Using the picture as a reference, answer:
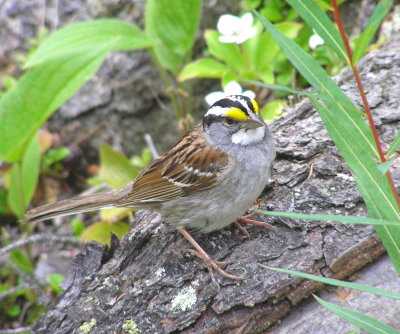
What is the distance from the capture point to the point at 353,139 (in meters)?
2.00

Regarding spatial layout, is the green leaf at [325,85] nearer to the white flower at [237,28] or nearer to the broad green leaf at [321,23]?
the broad green leaf at [321,23]

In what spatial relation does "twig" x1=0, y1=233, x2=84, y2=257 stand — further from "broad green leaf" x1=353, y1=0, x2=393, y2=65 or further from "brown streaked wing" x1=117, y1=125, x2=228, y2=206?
"broad green leaf" x1=353, y1=0, x2=393, y2=65

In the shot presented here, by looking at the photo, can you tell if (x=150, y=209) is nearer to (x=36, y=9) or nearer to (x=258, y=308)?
(x=258, y=308)

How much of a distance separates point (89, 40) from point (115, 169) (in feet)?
3.35

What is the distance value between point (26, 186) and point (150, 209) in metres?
1.51

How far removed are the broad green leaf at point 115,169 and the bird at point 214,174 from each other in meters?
0.78

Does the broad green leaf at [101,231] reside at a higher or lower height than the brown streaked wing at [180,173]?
lower

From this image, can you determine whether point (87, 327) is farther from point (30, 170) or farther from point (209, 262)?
point (30, 170)

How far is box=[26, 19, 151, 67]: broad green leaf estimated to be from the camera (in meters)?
4.00

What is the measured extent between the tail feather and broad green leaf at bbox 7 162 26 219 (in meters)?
0.85

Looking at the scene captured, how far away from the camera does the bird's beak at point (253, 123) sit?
9.61ft

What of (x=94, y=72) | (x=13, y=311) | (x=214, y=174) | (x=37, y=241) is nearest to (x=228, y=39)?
(x=94, y=72)

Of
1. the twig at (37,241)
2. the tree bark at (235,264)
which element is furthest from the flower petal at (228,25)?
the twig at (37,241)

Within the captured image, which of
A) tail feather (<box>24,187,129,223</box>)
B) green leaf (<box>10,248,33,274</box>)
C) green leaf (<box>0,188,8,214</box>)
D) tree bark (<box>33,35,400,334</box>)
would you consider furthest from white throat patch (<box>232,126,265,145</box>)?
green leaf (<box>0,188,8,214</box>)
